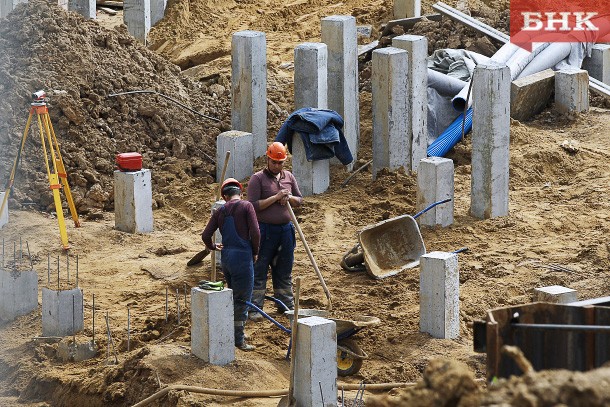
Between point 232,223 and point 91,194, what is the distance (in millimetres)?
4756

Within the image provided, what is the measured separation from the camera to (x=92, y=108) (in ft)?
53.8

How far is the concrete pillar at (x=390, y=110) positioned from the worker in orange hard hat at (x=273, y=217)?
3.44m

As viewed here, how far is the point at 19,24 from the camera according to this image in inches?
663

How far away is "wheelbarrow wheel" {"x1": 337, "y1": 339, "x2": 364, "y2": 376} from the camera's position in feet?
34.9

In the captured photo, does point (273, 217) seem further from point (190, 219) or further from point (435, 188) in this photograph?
point (190, 219)

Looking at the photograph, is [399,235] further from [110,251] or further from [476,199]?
[110,251]

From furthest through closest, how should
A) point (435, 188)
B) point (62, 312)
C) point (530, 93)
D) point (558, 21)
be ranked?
point (558, 21) < point (530, 93) < point (435, 188) < point (62, 312)

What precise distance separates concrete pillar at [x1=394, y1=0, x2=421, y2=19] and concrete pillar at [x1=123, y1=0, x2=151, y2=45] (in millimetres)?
3569

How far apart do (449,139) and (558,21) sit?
3430 mm

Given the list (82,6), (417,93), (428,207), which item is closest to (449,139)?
(417,93)

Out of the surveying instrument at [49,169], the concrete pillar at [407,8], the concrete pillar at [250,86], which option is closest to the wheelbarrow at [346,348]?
the surveying instrument at [49,169]

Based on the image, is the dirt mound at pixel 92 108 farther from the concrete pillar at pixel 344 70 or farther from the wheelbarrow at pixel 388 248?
the wheelbarrow at pixel 388 248

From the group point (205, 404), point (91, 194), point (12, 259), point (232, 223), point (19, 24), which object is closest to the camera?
point (205, 404)

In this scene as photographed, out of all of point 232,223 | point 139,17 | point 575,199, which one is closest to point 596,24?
point 575,199
